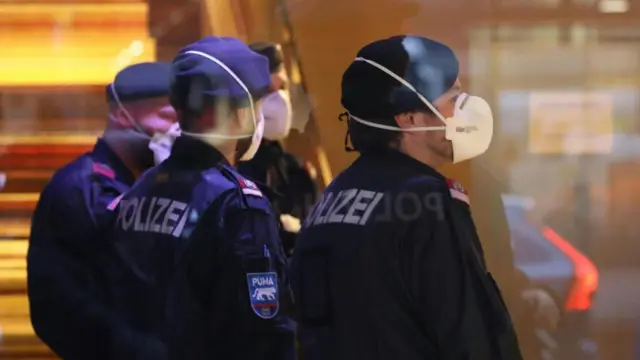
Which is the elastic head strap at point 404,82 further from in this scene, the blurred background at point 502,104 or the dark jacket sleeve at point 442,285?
the blurred background at point 502,104

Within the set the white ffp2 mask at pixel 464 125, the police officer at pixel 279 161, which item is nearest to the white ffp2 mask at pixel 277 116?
the police officer at pixel 279 161

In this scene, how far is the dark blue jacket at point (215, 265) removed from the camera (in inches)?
56.8

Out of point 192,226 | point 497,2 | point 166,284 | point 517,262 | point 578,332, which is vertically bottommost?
point 578,332

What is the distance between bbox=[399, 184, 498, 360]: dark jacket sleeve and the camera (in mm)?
1209

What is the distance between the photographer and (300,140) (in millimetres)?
2023

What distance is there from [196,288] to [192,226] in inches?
4.3

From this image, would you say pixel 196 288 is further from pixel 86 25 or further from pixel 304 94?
pixel 86 25

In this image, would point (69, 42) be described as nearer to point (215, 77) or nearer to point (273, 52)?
point (273, 52)

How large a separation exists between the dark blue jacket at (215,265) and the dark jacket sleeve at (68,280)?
0.36 metres

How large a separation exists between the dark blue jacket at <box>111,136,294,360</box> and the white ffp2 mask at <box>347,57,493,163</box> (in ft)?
0.88

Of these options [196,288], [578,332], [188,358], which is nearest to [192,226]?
[196,288]

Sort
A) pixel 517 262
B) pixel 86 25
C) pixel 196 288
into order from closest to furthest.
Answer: pixel 196 288
pixel 517 262
pixel 86 25

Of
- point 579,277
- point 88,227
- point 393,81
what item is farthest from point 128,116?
point 579,277

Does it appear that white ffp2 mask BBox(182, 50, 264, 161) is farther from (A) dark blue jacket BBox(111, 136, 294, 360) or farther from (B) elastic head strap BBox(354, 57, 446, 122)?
(B) elastic head strap BBox(354, 57, 446, 122)
